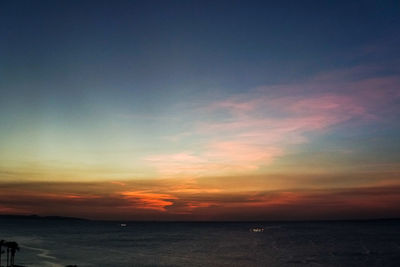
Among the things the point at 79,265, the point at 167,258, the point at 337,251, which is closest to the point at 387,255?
the point at 337,251

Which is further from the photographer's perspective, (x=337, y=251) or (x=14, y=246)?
(x=337, y=251)

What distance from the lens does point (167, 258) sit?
422 ft

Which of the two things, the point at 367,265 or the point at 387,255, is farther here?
the point at 387,255

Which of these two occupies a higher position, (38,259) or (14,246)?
(14,246)

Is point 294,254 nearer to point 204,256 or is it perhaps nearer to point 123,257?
point 204,256

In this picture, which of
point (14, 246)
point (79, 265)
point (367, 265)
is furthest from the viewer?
point (367, 265)

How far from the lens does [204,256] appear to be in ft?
437

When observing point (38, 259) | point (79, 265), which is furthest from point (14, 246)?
point (38, 259)

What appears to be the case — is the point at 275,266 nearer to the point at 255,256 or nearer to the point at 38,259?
the point at 255,256

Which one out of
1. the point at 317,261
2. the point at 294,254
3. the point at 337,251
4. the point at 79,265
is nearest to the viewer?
the point at 79,265

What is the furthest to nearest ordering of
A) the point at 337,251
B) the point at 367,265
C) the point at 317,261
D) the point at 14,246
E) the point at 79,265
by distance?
the point at 337,251
the point at 317,261
the point at 367,265
the point at 79,265
the point at 14,246

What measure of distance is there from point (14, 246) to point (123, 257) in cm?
5877

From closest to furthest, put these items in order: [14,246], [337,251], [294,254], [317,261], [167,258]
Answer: [14,246]
[317,261]
[167,258]
[294,254]
[337,251]

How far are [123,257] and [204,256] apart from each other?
28154mm
